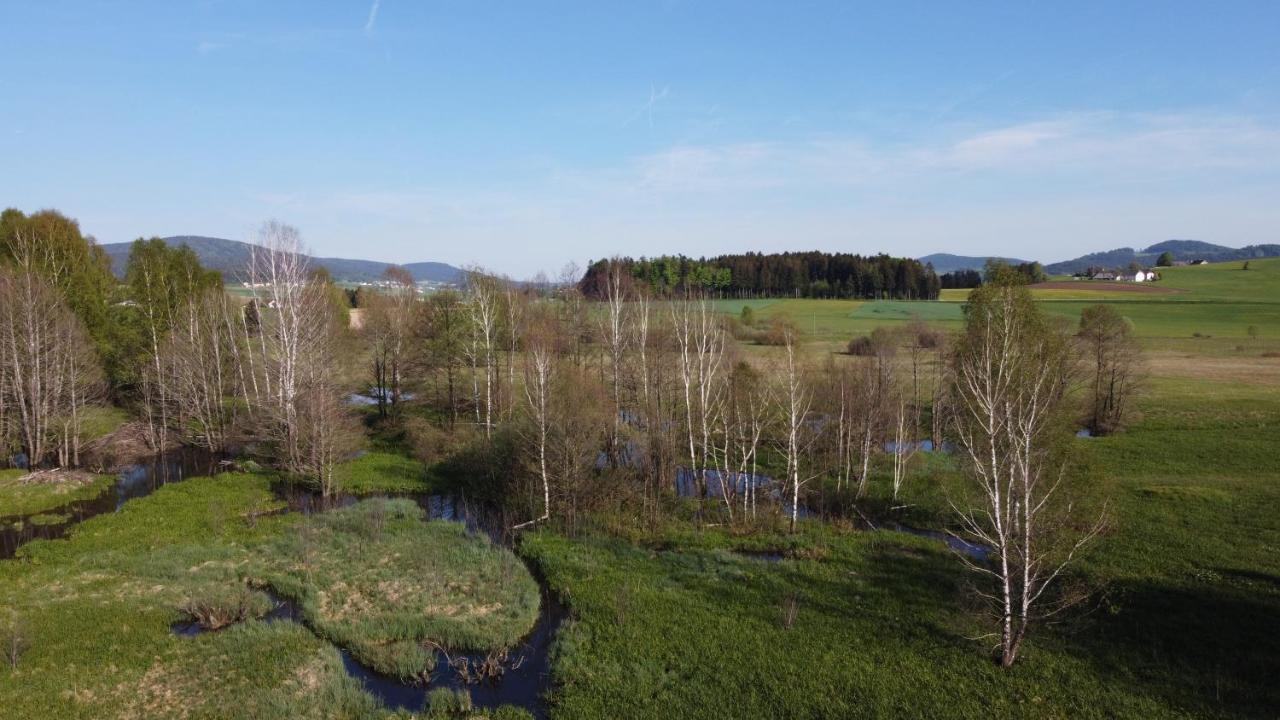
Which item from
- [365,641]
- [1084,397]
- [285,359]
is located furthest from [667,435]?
[1084,397]

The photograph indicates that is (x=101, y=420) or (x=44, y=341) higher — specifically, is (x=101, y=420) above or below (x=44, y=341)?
below

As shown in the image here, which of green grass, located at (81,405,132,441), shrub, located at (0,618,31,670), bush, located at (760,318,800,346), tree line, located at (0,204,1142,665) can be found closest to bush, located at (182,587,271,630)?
shrub, located at (0,618,31,670)

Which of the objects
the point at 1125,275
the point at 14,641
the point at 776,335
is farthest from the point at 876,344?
the point at 1125,275

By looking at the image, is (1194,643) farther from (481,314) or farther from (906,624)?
(481,314)

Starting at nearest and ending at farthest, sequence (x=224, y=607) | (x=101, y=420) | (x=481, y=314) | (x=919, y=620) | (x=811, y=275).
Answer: (x=919, y=620) < (x=224, y=607) < (x=101, y=420) < (x=481, y=314) < (x=811, y=275)

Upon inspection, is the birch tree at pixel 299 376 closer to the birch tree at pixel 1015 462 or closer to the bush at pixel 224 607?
the bush at pixel 224 607

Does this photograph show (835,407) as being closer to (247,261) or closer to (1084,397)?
(1084,397)
